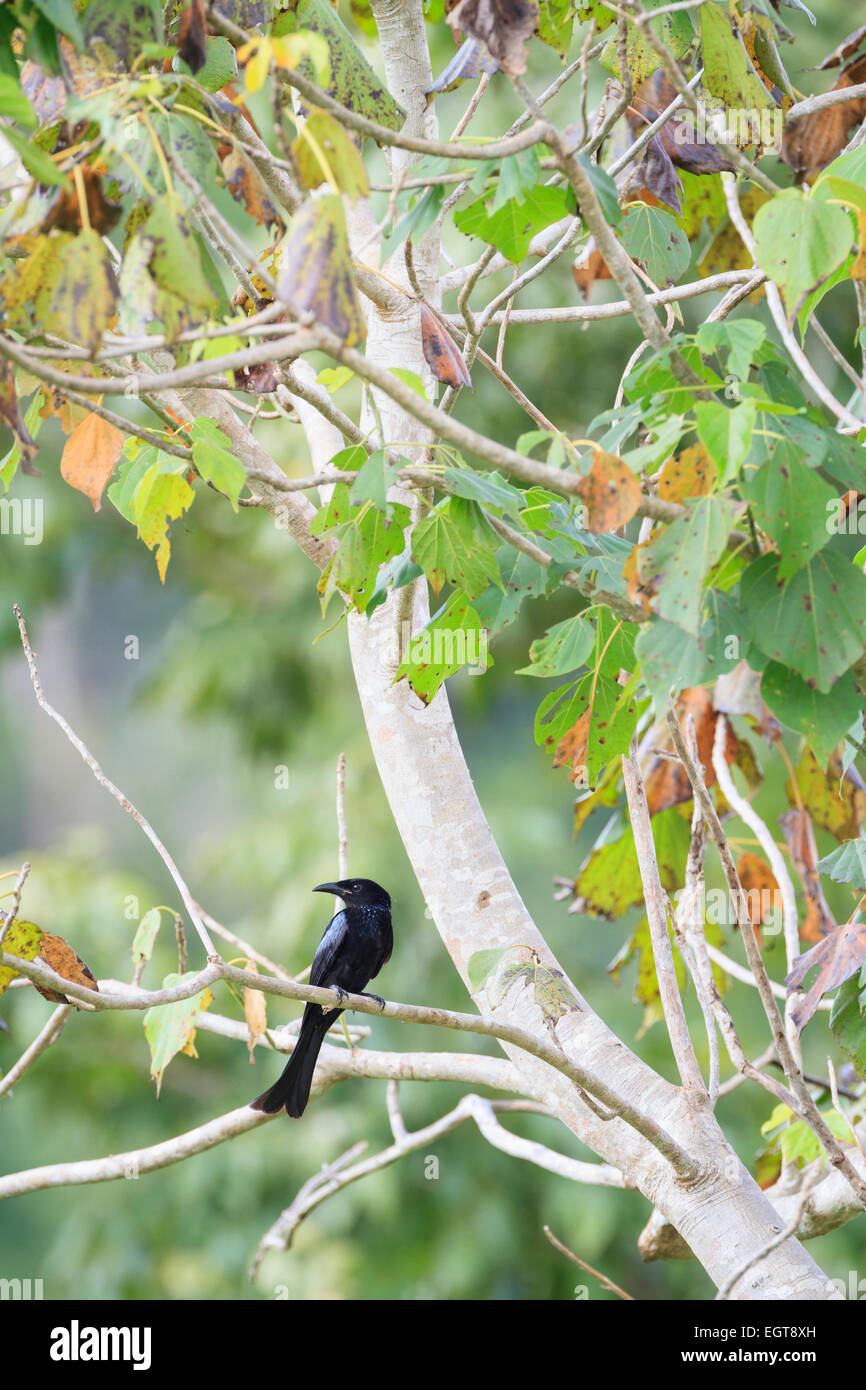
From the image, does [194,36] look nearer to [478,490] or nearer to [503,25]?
[503,25]

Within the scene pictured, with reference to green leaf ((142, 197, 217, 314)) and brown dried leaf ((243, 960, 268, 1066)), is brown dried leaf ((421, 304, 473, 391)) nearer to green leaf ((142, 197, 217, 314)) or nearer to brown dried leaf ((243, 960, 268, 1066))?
green leaf ((142, 197, 217, 314))

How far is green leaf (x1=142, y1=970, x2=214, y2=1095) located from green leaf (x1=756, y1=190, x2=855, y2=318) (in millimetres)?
1280

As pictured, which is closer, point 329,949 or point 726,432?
point 726,432

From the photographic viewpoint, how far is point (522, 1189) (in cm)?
648

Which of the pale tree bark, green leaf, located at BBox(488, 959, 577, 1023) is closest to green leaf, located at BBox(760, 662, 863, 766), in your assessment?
green leaf, located at BBox(488, 959, 577, 1023)

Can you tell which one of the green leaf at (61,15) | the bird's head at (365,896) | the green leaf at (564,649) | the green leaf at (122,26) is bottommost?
the bird's head at (365,896)

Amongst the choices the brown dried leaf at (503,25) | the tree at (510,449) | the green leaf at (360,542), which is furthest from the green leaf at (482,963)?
the brown dried leaf at (503,25)

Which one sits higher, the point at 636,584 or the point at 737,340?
the point at 737,340

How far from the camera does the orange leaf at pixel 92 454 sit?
1.92 m

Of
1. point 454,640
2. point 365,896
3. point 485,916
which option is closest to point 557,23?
point 454,640

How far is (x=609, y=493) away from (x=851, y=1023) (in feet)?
3.75

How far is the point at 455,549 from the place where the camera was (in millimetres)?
1527

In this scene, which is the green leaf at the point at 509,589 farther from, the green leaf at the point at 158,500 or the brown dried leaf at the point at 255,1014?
the brown dried leaf at the point at 255,1014
